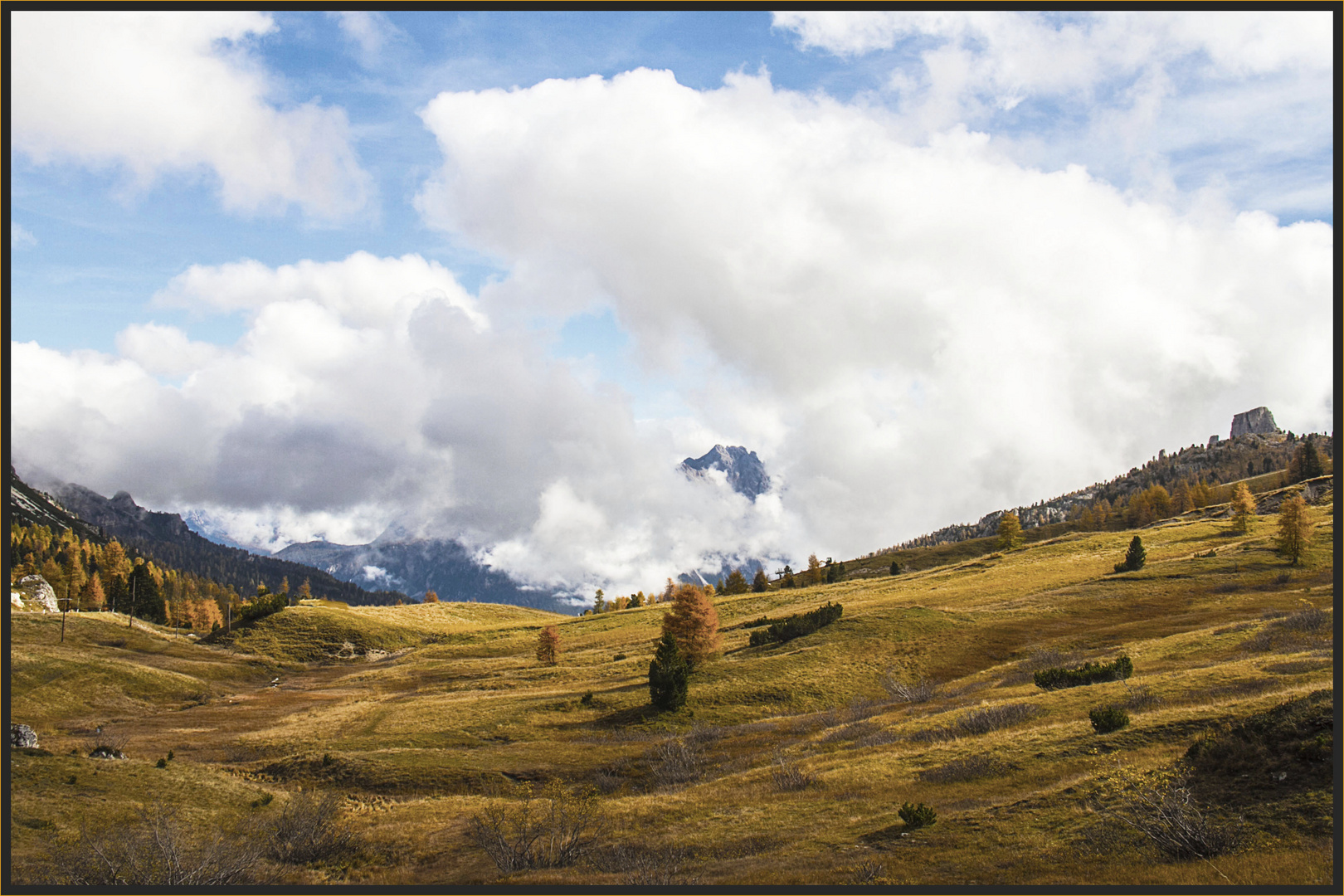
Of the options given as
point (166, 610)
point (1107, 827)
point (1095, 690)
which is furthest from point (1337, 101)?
point (166, 610)

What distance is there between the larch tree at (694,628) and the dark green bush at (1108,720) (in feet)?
168

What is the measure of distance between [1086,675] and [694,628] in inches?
1723

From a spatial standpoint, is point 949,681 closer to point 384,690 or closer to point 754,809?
point 754,809

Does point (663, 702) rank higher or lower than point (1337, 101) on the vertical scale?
lower

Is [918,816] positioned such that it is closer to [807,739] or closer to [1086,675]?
[807,739]

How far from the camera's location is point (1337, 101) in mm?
13961

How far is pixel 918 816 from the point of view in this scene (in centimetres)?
2491

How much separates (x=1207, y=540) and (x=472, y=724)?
429 feet

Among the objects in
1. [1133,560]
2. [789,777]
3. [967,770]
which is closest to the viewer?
[967,770]

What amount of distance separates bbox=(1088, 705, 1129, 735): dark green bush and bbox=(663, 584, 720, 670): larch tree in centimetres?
5113

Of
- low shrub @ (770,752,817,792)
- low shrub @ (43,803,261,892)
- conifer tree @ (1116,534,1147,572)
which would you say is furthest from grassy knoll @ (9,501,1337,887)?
conifer tree @ (1116,534,1147,572)

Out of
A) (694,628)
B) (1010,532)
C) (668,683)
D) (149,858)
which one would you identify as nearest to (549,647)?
(694,628)

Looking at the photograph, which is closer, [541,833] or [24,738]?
[541,833]

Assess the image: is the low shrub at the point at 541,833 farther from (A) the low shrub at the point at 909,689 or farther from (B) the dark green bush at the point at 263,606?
(B) the dark green bush at the point at 263,606
